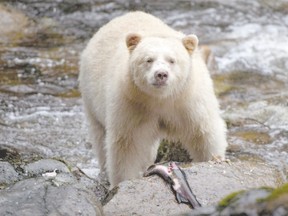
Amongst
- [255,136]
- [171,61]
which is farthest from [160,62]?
[255,136]

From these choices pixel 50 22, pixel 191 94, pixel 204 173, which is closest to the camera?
pixel 204 173

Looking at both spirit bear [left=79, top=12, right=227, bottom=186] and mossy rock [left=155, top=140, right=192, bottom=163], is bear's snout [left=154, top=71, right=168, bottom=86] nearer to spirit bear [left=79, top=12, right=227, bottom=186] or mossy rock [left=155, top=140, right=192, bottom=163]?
spirit bear [left=79, top=12, right=227, bottom=186]

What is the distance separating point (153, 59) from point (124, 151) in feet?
3.70

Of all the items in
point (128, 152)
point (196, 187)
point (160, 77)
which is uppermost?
point (160, 77)

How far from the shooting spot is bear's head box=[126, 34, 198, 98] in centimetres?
608

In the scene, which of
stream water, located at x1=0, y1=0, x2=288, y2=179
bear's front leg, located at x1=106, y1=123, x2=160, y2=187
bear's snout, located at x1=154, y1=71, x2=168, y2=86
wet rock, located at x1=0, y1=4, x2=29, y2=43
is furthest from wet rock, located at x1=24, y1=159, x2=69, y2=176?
wet rock, located at x1=0, y1=4, x2=29, y2=43

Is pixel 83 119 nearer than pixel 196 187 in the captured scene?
No

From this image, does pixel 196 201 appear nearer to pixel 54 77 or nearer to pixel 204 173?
pixel 204 173

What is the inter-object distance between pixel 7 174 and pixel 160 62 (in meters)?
1.69

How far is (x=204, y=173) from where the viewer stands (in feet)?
19.6

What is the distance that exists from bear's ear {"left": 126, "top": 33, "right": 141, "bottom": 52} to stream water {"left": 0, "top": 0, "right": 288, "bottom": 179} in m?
2.14

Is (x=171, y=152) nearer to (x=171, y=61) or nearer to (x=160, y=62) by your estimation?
(x=171, y=61)

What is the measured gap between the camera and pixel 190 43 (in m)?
6.58

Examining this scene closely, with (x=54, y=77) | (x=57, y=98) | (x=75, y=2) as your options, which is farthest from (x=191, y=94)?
(x=75, y=2)
